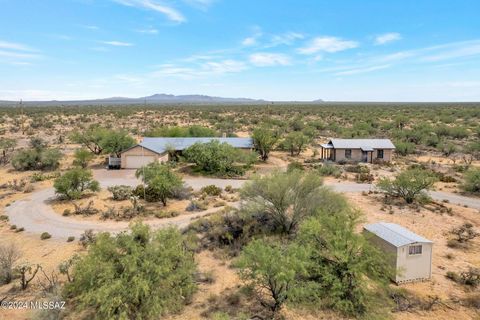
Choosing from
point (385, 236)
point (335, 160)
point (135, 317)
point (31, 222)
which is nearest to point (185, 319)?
point (135, 317)

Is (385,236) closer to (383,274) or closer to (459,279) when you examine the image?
(383,274)

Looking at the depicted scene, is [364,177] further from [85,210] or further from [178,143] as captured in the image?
[85,210]

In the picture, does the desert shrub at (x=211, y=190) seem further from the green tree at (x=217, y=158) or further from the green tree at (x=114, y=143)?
the green tree at (x=114, y=143)

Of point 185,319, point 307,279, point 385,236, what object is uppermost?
point 385,236

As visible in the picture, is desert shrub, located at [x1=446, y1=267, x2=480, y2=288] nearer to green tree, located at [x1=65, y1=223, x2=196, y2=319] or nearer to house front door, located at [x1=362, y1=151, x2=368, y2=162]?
green tree, located at [x1=65, y1=223, x2=196, y2=319]

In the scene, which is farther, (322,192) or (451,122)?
(451,122)

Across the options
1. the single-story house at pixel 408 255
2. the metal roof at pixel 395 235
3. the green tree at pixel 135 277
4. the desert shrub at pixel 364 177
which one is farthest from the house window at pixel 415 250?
the desert shrub at pixel 364 177

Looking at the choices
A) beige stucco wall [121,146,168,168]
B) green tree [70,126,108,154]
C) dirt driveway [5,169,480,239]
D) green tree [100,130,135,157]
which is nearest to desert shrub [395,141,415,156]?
dirt driveway [5,169,480,239]
